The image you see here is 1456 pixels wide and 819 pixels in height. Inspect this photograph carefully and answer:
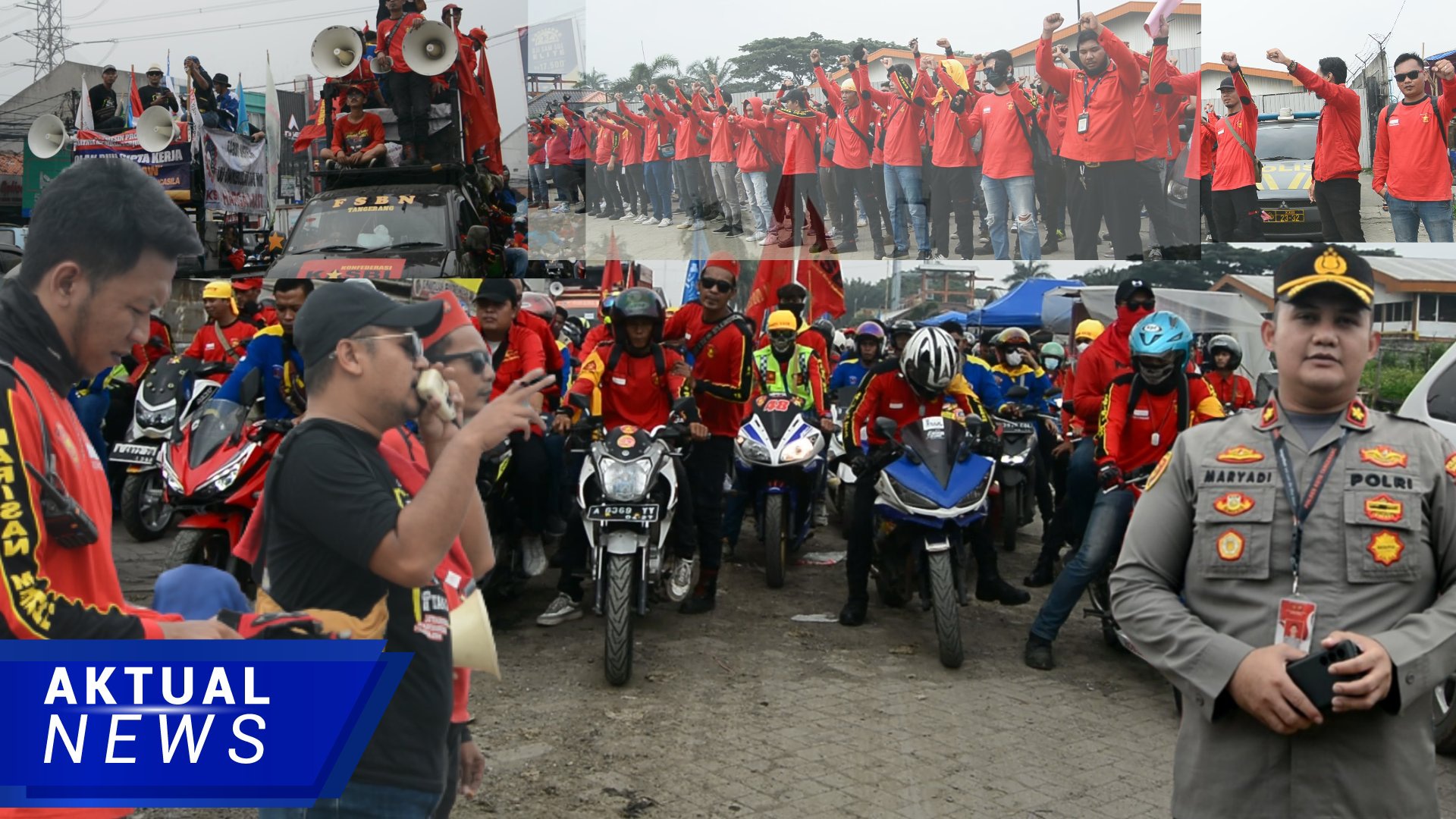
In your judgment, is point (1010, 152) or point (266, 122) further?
point (266, 122)

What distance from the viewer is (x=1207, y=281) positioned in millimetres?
14320

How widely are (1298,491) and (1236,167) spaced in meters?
7.00

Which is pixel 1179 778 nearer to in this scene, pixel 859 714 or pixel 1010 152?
pixel 859 714

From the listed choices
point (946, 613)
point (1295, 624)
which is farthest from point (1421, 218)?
point (1295, 624)

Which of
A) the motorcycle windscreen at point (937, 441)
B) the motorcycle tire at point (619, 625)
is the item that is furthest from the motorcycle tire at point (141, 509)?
the motorcycle windscreen at point (937, 441)

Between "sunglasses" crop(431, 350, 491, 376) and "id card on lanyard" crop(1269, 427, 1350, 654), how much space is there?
5.44 feet

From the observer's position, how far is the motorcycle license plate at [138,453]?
8.72 metres

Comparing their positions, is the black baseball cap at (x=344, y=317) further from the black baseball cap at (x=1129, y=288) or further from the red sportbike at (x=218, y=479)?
the black baseball cap at (x=1129, y=288)

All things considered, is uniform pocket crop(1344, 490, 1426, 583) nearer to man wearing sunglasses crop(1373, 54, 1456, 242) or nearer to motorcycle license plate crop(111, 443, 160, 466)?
man wearing sunglasses crop(1373, 54, 1456, 242)

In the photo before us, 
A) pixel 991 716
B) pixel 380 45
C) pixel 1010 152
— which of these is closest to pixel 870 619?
pixel 991 716

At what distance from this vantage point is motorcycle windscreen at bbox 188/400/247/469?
626cm

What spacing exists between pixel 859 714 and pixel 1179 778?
303cm

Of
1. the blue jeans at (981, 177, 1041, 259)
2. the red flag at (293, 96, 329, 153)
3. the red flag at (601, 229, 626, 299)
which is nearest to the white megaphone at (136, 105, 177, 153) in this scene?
the red flag at (293, 96, 329, 153)

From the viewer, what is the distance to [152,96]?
14.1 meters
